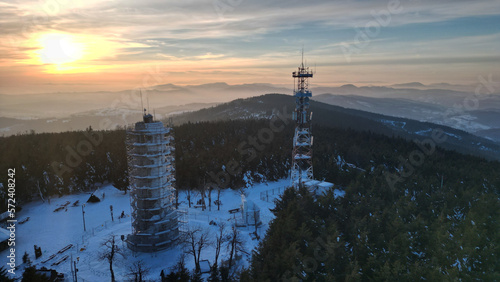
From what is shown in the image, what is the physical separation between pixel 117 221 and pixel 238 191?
77.4ft

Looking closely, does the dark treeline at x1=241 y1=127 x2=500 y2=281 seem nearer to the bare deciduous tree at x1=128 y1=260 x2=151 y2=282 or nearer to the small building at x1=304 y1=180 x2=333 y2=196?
the small building at x1=304 y1=180 x2=333 y2=196

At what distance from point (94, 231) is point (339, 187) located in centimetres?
4343

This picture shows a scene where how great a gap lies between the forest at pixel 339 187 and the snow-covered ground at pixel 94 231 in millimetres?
4172

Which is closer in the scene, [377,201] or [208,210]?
[377,201]

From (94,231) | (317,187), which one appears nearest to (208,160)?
(317,187)

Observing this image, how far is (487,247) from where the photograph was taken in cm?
3180

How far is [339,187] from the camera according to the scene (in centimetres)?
5825

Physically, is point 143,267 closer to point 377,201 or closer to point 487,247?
point 377,201

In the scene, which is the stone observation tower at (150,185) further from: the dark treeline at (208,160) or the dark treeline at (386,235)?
the dark treeline at (208,160)

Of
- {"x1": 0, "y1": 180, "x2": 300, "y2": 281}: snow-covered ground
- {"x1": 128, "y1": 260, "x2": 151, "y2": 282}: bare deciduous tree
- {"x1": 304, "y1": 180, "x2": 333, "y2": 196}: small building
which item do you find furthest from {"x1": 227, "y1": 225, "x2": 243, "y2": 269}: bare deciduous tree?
{"x1": 304, "y1": 180, "x2": 333, "y2": 196}: small building

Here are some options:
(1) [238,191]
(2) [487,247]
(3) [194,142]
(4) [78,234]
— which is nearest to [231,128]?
(3) [194,142]

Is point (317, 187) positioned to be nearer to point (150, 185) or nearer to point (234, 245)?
point (234, 245)

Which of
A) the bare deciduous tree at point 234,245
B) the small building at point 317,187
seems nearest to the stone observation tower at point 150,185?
the bare deciduous tree at point 234,245

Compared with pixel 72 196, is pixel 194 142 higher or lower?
higher
